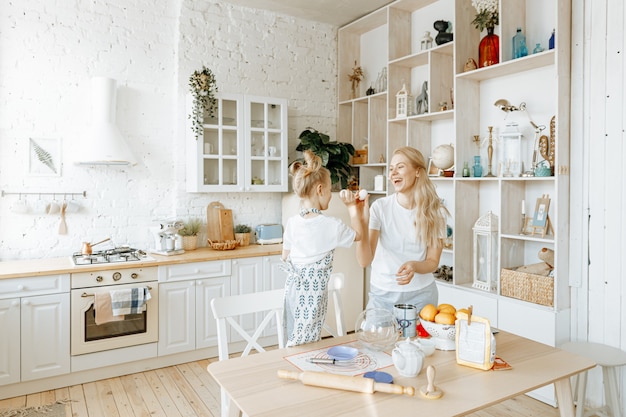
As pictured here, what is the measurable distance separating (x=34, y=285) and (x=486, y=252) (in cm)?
344

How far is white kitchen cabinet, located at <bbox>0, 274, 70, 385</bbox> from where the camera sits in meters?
3.29

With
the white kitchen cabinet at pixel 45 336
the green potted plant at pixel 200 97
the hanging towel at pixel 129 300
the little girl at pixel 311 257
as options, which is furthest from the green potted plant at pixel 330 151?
the white kitchen cabinet at pixel 45 336

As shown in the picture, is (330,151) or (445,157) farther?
(330,151)

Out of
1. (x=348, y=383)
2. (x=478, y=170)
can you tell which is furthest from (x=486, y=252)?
(x=348, y=383)

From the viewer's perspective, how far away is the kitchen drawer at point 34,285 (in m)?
3.30

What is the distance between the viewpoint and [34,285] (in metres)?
3.38

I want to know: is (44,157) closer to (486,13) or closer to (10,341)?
(10,341)

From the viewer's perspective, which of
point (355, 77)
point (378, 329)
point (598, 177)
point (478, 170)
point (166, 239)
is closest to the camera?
point (378, 329)

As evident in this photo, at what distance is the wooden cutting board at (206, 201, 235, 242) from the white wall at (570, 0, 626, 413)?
301cm

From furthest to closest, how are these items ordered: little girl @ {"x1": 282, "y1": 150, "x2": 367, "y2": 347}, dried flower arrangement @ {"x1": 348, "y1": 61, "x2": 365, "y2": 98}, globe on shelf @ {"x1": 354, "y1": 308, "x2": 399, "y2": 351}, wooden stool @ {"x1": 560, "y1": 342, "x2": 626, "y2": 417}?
dried flower arrangement @ {"x1": 348, "y1": 61, "x2": 365, "y2": 98}, wooden stool @ {"x1": 560, "y1": 342, "x2": 626, "y2": 417}, little girl @ {"x1": 282, "y1": 150, "x2": 367, "y2": 347}, globe on shelf @ {"x1": 354, "y1": 308, "x2": 399, "y2": 351}

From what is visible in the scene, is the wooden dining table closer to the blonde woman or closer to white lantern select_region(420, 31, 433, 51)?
the blonde woman

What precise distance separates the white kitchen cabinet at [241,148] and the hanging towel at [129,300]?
3.68ft

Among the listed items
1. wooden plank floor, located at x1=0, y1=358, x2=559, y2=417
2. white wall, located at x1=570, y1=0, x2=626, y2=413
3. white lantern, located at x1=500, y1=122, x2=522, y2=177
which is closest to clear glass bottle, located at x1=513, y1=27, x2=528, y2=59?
white wall, located at x1=570, y1=0, x2=626, y2=413

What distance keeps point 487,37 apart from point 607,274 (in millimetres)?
2020
